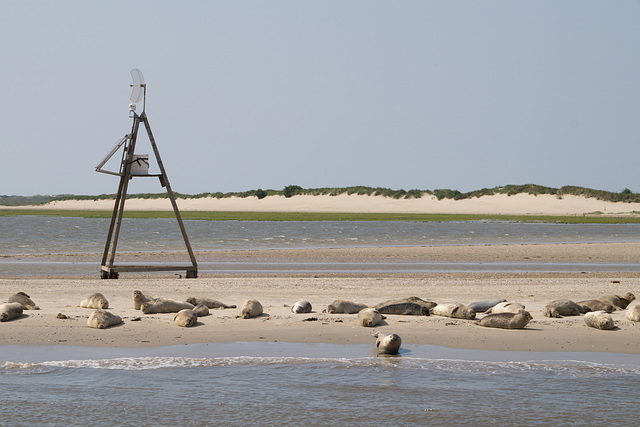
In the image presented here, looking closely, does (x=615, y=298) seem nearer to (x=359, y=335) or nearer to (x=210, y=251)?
(x=359, y=335)

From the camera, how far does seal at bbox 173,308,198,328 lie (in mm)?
9781

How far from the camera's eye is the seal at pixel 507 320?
32.0 ft

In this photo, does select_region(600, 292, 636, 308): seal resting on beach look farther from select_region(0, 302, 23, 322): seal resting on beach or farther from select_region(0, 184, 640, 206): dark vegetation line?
select_region(0, 184, 640, 206): dark vegetation line

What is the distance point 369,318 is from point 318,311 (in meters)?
1.57

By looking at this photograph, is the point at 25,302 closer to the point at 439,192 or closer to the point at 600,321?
the point at 600,321

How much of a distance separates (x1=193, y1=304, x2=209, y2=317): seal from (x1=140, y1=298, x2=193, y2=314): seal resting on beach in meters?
0.31

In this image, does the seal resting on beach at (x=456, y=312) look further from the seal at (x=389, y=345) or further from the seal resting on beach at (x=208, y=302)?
the seal resting on beach at (x=208, y=302)

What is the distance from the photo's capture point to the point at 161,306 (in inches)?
421

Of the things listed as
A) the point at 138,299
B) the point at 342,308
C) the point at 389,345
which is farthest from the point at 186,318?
the point at 389,345

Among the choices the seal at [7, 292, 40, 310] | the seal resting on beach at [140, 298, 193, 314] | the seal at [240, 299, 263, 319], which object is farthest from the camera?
the seal at [7, 292, 40, 310]

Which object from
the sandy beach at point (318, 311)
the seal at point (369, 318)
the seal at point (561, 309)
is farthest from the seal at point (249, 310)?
the seal at point (561, 309)

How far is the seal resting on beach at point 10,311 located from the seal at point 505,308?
6883 millimetres

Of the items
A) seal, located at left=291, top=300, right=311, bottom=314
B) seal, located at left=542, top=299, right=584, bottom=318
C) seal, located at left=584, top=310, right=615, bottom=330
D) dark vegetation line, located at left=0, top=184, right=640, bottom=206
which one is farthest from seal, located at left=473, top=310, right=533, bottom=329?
dark vegetation line, located at left=0, top=184, right=640, bottom=206

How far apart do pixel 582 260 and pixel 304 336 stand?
17.2 m
